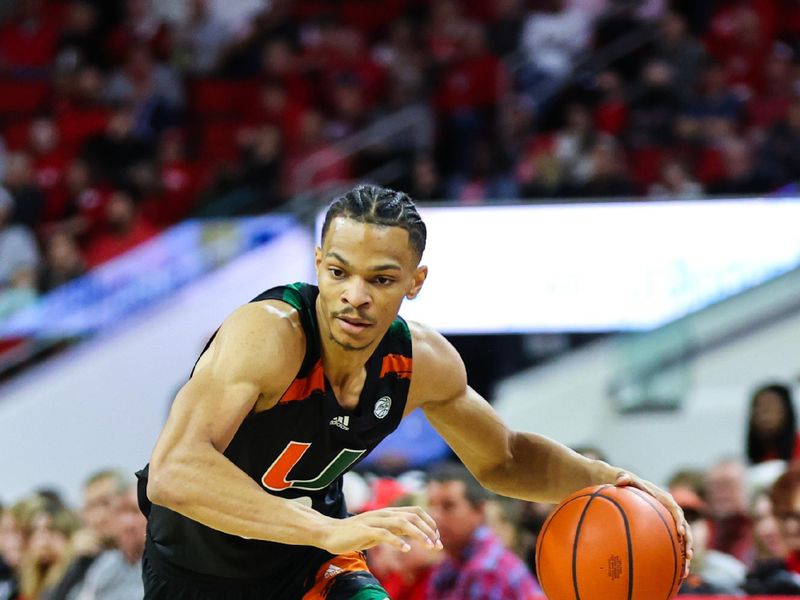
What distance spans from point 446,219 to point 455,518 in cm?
399

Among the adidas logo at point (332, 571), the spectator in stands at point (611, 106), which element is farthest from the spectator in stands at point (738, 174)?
the adidas logo at point (332, 571)

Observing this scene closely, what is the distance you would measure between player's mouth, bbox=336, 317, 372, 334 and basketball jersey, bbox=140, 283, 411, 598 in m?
0.14

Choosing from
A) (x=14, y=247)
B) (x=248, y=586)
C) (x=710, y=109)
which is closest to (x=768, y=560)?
(x=248, y=586)

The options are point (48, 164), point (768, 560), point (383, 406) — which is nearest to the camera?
point (383, 406)

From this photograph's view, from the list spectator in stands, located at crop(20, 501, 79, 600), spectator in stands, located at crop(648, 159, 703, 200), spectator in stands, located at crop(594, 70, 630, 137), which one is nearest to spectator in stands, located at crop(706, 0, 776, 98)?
spectator in stands, located at crop(594, 70, 630, 137)

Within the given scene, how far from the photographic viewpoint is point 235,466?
3248mm

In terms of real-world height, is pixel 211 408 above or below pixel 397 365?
below

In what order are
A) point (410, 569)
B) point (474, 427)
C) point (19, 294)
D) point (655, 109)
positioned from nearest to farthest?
point (474, 427), point (410, 569), point (19, 294), point (655, 109)

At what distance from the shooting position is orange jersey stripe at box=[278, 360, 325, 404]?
3605 millimetres

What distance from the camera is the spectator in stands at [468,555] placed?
225 inches

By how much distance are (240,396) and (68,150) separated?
33.3 feet

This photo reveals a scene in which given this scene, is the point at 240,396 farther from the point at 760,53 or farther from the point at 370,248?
the point at 760,53

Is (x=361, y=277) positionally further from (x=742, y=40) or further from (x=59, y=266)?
(x=742, y=40)

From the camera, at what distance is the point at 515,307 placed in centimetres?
955
